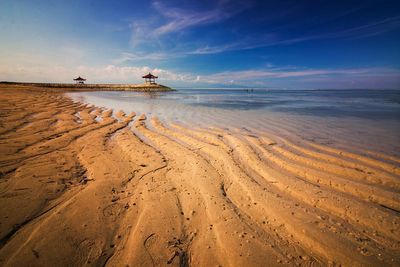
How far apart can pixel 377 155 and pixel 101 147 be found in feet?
29.0

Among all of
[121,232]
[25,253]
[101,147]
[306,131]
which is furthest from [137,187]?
[306,131]

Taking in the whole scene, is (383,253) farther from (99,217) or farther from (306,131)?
(306,131)

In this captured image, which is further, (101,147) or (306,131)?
(306,131)

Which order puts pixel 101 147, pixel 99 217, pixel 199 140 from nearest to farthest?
pixel 99 217
pixel 101 147
pixel 199 140

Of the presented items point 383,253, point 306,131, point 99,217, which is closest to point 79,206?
point 99,217

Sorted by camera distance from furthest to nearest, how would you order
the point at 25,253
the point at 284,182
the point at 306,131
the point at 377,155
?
the point at 306,131, the point at 377,155, the point at 284,182, the point at 25,253

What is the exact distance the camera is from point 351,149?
634 cm

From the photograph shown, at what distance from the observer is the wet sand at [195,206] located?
2.42 m

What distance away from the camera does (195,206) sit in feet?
11.2

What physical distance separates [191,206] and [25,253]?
7.53 ft

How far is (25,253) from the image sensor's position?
229 centimetres

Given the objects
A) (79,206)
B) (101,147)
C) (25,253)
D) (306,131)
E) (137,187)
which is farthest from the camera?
(306,131)

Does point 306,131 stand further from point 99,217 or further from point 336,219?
point 99,217

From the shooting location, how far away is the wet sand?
2422 millimetres
